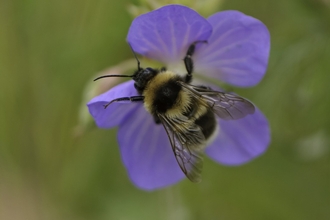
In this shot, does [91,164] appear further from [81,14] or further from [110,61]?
[81,14]

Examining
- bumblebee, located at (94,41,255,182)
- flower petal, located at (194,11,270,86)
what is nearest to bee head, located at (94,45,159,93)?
bumblebee, located at (94,41,255,182)

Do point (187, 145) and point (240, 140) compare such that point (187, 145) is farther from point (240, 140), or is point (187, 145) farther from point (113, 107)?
point (240, 140)

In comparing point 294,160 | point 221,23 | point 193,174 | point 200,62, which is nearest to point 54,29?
point 200,62

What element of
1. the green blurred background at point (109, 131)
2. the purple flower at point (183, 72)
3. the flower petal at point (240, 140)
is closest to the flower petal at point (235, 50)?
the purple flower at point (183, 72)

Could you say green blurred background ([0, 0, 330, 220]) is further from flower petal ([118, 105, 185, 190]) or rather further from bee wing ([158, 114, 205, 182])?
bee wing ([158, 114, 205, 182])

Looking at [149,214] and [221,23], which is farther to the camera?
[149,214]

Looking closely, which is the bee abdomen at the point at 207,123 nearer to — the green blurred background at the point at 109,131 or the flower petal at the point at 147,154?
the flower petal at the point at 147,154
